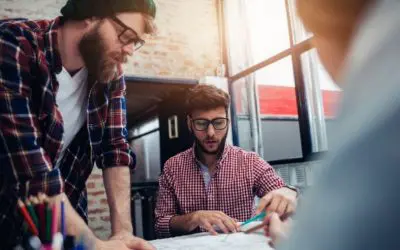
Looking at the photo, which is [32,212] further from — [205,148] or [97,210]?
[97,210]

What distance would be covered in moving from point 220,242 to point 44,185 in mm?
607

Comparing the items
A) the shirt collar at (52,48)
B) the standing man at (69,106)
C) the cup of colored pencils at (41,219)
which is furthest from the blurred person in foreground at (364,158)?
A: the shirt collar at (52,48)

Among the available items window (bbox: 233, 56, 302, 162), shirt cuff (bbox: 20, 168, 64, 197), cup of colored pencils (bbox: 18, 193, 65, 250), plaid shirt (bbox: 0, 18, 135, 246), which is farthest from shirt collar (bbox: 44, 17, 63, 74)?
window (bbox: 233, 56, 302, 162)

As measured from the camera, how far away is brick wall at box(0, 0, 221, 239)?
3537mm

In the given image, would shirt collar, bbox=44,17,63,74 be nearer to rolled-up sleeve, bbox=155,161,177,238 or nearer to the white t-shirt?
the white t-shirt

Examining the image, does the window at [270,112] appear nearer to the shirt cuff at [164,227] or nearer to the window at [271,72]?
the window at [271,72]

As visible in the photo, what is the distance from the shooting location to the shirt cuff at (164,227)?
1859mm

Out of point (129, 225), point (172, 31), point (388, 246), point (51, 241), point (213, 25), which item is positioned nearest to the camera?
point (388, 246)

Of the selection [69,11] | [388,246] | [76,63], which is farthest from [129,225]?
[388,246]

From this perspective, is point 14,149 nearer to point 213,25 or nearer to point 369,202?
point 369,202

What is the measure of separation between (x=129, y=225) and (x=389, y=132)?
1.12m

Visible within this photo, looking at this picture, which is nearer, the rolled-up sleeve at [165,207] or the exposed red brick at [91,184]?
the rolled-up sleeve at [165,207]

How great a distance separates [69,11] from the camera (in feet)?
4.28

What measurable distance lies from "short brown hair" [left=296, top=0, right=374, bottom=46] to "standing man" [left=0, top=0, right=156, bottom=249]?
77 cm
